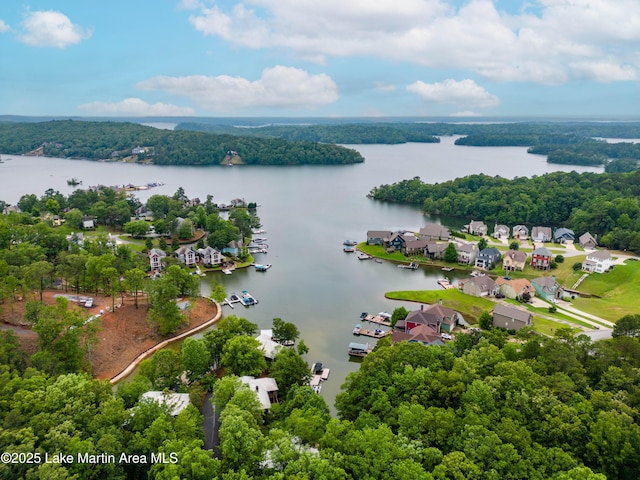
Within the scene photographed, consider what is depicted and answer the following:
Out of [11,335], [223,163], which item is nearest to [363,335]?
[11,335]

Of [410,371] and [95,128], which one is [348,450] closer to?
[410,371]

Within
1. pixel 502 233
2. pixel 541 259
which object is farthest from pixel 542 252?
pixel 502 233

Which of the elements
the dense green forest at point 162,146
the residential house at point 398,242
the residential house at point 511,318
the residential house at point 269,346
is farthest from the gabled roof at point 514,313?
the dense green forest at point 162,146

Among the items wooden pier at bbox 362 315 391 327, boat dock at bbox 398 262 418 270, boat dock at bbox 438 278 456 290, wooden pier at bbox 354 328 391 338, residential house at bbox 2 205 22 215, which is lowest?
wooden pier at bbox 354 328 391 338

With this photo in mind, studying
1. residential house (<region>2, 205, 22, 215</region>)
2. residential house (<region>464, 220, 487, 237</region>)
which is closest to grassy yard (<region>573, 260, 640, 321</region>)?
residential house (<region>464, 220, 487, 237</region>)

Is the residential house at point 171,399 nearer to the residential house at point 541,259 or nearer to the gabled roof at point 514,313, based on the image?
the gabled roof at point 514,313

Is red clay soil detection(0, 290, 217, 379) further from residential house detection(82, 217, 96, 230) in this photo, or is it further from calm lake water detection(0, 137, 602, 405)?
residential house detection(82, 217, 96, 230)
